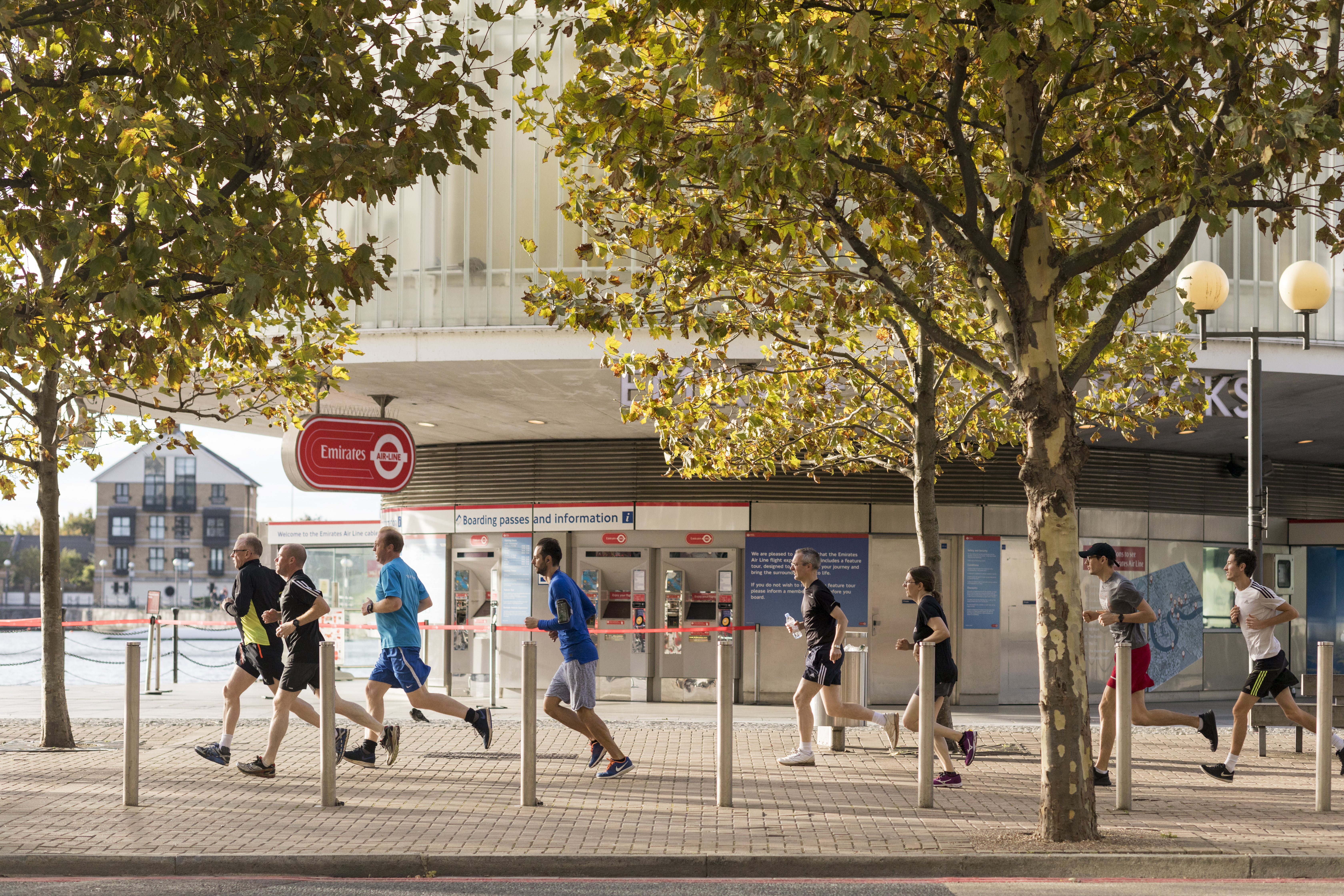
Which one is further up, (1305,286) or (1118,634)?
(1305,286)

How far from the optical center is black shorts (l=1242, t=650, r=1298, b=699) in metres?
10.6

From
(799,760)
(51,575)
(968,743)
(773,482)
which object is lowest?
(799,760)

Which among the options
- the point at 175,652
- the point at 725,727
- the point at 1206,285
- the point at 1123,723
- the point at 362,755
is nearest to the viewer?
the point at 1123,723

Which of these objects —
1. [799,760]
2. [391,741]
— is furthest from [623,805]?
[391,741]

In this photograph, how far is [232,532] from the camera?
116750 millimetres

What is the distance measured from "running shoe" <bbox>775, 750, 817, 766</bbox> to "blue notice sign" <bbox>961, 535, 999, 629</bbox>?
763cm

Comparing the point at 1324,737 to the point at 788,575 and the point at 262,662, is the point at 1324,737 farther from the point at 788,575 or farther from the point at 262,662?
the point at 788,575

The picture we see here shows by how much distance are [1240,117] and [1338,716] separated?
6622 mm

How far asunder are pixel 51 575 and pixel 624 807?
620 centimetres

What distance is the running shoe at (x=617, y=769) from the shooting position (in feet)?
32.8

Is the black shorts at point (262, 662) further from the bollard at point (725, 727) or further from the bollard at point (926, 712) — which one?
the bollard at point (926, 712)

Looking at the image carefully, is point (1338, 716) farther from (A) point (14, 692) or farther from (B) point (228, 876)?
(A) point (14, 692)

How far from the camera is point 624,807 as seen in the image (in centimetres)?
873

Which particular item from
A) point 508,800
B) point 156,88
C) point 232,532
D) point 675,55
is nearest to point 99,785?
point 508,800
